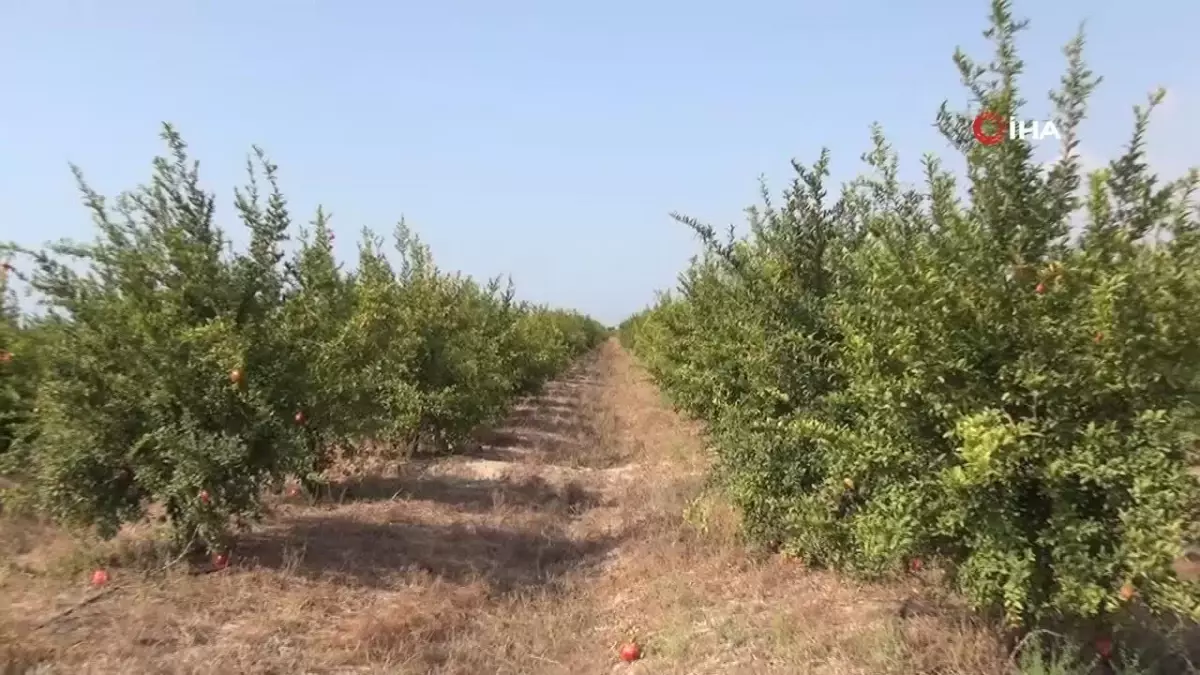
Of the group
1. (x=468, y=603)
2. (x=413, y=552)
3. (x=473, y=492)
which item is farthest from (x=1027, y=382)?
(x=473, y=492)

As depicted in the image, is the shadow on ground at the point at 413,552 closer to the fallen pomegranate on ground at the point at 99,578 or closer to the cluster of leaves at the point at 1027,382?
the fallen pomegranate on ground at the point at 99,578

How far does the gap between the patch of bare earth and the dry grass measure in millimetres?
19

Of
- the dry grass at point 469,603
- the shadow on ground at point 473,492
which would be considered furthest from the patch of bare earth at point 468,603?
the shadow on ground at point 473,492

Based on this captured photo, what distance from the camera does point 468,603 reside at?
22.8ft

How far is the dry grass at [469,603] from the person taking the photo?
537cm

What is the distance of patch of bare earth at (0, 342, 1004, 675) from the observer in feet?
17.6

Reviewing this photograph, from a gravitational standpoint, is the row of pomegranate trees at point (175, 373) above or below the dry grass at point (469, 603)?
above

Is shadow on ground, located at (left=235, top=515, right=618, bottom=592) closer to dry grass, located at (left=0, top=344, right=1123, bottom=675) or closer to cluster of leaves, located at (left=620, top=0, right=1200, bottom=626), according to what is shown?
dry grass, located at (left=0, top=344, right=1123, bottom=675)

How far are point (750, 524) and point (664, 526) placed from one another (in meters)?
1.78

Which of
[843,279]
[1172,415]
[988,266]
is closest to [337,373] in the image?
[843,279]

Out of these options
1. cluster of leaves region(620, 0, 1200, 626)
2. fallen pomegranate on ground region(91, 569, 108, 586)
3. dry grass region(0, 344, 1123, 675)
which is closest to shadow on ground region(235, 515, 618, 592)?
Result: dry grass region(0, 344, 1123, 675)

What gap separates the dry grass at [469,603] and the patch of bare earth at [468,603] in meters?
0.02

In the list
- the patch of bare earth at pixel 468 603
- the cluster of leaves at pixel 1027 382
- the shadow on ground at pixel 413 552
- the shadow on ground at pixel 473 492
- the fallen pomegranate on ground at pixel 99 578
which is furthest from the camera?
the shadow on ground at pixel 473 492

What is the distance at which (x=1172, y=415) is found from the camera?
4.20 m
